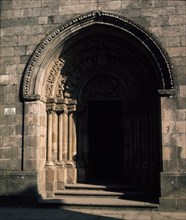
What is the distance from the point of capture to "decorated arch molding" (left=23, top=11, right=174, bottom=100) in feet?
27.7

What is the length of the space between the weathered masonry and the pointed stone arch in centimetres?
3

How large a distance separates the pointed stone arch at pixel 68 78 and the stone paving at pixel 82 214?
88cm

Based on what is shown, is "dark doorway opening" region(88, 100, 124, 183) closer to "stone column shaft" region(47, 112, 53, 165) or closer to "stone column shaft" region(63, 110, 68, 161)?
"stone column shaft" region(63, 110, 68, 161)

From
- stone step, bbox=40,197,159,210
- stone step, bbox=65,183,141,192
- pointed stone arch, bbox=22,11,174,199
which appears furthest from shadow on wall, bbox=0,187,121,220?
stone step, bbox=65,183,141,192

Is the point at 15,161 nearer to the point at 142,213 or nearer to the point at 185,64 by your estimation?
the point at 142,213

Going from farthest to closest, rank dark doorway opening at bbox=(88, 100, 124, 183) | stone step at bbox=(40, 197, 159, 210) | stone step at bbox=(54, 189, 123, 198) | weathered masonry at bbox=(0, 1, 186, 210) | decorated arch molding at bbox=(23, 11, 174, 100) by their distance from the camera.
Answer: dark doorway opening at bbox=(88, 100, 124, 183) < stone step at bbox=(54, 189, 123, 198) < decorated arch molding at bbox=(23, 11, 174, 100) < weathered masonry at bbox=(0, 1, 186, 210) < stone step at bbox=(40, 197, 159, 210)

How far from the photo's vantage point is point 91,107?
1070 centimetres

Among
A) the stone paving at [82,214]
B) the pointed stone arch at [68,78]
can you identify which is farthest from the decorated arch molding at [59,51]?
the stone paving at [82,214]

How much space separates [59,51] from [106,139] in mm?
3320

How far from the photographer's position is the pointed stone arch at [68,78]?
876 cm

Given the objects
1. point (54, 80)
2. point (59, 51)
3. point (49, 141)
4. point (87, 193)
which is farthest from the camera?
point (54, 80)

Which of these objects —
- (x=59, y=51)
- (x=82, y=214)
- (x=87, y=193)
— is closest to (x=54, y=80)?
(x=59, y=51)

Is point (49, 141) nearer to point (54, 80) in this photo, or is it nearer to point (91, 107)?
point (54, 80)

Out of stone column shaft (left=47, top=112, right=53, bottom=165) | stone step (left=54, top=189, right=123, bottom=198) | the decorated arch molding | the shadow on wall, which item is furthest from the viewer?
stone column shaft (left=47, top=112, right=53, bottom=165)
